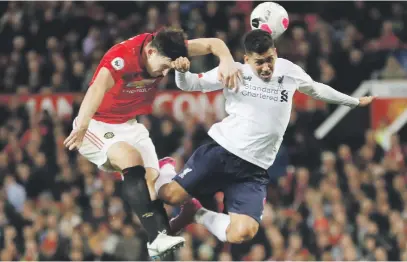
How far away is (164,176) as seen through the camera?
8742 mm

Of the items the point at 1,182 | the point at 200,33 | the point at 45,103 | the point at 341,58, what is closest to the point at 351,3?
the point at 341,58

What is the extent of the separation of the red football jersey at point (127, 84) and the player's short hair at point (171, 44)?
0.70 feet

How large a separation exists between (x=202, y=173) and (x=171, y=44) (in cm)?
118

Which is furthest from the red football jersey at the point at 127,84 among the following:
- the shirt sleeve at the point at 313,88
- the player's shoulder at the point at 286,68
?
the shirt sleeve at the point at 313,88

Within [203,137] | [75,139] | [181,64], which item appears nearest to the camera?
[75,139]

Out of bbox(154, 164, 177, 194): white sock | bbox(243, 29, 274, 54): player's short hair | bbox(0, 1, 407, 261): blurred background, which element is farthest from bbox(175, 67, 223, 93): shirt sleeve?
bbox(0, 1, 407, 261): blurred background

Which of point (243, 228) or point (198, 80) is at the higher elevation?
point (198, 80)

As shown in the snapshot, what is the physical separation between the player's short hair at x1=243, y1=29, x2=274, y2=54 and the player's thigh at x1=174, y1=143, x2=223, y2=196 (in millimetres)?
948

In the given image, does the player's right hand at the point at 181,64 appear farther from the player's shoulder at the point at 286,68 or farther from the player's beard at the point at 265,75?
the player's shoulder at the point at 286,68

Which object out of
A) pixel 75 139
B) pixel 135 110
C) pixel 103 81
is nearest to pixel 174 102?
pixel 135 110

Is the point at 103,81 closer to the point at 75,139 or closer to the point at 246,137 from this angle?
the point at 75,139

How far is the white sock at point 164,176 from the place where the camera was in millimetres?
8665

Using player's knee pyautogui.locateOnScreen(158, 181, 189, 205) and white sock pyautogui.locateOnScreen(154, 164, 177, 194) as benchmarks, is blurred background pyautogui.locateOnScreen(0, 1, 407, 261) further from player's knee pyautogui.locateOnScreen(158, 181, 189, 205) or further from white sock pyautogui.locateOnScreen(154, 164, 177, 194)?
player's knee pyautogui.locateOnScreen(158, 181, 189, 205)

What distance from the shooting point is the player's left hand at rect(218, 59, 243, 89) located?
806 centimetres
